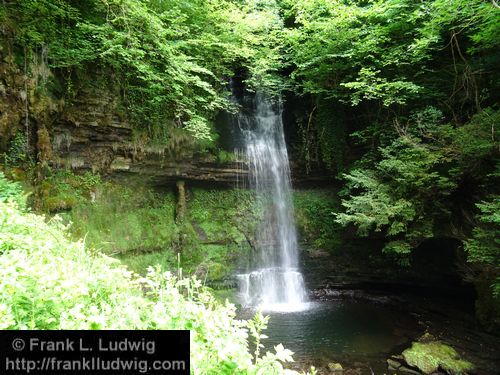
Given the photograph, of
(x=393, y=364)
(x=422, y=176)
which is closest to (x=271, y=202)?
(x=422, y=176)

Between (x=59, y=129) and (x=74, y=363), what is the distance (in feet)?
27.0

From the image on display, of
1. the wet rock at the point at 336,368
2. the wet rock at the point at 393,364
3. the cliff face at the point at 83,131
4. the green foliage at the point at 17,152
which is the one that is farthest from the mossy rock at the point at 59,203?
the wet rock at the point at 393,364

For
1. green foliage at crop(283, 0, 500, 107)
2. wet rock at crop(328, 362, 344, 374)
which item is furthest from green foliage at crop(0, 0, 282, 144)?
wet rock at crop(328, 362, 344, 374)

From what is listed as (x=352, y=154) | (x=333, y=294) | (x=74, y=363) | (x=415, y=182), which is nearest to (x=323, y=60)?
(x=352, y=154)

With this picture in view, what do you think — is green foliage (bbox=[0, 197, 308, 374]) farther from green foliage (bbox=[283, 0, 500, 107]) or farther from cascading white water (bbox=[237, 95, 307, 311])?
cascading white water (bbox=[237, 95, 307, 311])

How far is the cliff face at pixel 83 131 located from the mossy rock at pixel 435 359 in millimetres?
7861

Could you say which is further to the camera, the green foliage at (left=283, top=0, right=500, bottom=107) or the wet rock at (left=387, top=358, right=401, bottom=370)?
the green foliage at (left=283, top=0, right=500, bottom=107)

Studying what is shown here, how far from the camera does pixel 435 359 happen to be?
674 cm

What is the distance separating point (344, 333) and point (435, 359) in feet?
7.13

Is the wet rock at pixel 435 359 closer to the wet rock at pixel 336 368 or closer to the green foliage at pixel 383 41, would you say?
the wet rock at pixel 336 368

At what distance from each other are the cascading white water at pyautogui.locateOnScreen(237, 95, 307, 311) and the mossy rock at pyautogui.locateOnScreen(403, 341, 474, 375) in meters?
4.61

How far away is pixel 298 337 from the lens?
800 centimetres

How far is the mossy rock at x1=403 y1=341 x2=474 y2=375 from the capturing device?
6500 mm

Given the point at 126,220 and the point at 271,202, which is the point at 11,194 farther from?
the point at 271,202
